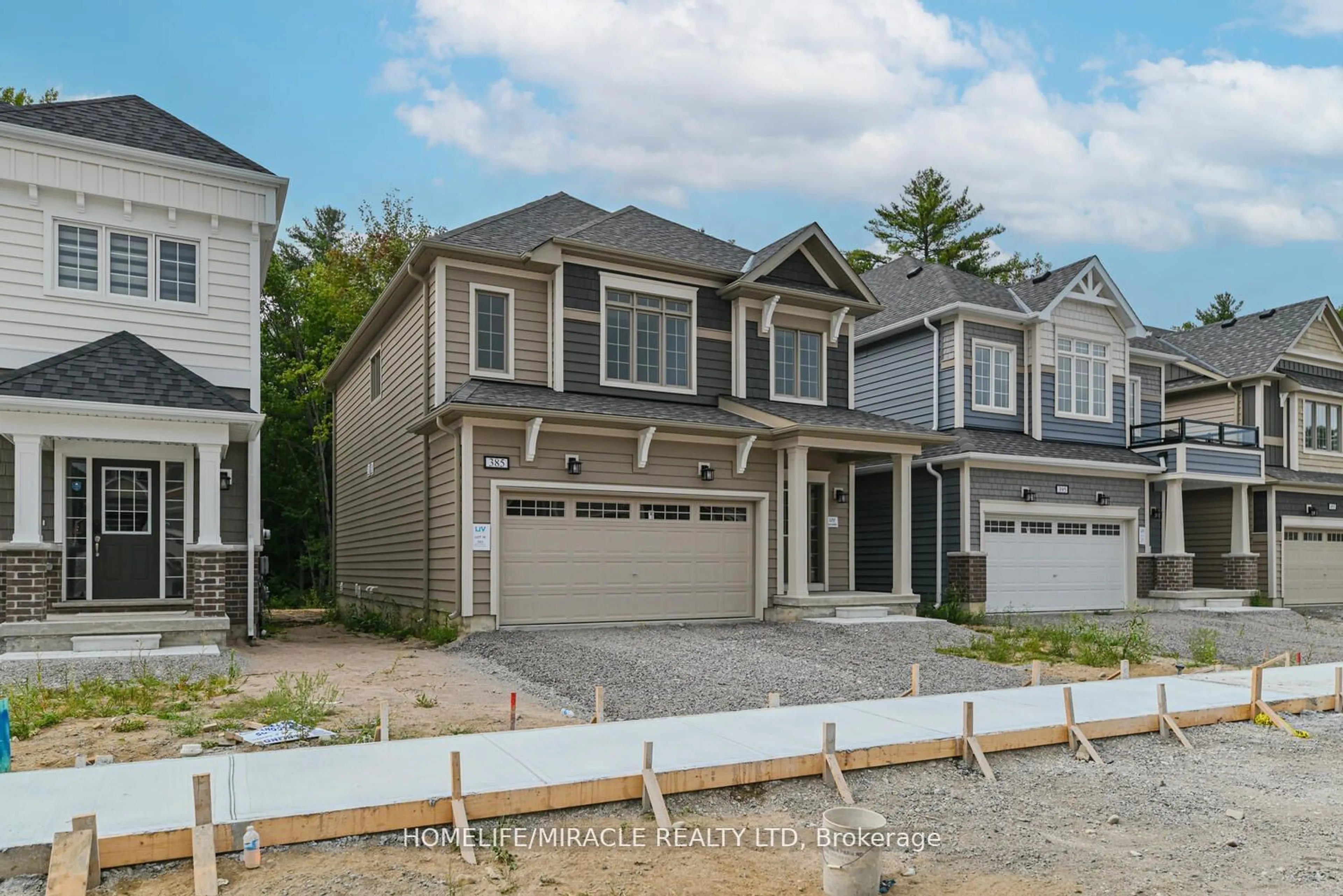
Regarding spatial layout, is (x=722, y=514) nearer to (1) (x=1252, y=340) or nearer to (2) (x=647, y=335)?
(2) (x=647, y=335)

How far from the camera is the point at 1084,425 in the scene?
70.6 ft

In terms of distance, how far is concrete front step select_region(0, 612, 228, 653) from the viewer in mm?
11117

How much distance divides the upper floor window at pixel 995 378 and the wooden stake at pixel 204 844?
17536 millimetres

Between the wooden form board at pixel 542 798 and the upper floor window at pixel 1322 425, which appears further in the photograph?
the upper floor window at pixel 1322 425

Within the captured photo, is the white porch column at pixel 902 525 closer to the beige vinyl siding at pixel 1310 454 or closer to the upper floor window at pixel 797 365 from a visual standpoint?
the upper floor window at pixel 797 365

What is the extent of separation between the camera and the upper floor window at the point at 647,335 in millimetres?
15883

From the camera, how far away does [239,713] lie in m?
8.20

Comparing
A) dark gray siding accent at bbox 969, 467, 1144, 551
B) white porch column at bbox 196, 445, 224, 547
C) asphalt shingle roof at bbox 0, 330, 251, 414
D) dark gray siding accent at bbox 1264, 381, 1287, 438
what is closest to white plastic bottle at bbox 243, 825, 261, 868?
white porch column at bbox 196, 445, 224, 547

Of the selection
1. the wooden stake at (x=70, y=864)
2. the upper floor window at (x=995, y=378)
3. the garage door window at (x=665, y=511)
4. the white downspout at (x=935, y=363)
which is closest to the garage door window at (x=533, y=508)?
the garage door window at (x=665, y=511)

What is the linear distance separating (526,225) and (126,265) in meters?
5.94

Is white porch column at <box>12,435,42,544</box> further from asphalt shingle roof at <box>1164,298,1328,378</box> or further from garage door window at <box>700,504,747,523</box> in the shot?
asphalt shingle roof at <box>1164,298,1328,378</box>

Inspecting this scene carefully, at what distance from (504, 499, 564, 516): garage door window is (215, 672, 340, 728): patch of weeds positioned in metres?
4.85

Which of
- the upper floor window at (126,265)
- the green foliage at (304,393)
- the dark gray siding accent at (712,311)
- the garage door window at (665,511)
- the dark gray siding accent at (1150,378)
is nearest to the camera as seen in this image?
the upper floor window at (126,265)

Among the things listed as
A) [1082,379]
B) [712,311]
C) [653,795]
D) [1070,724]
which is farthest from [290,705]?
[1082,379]
